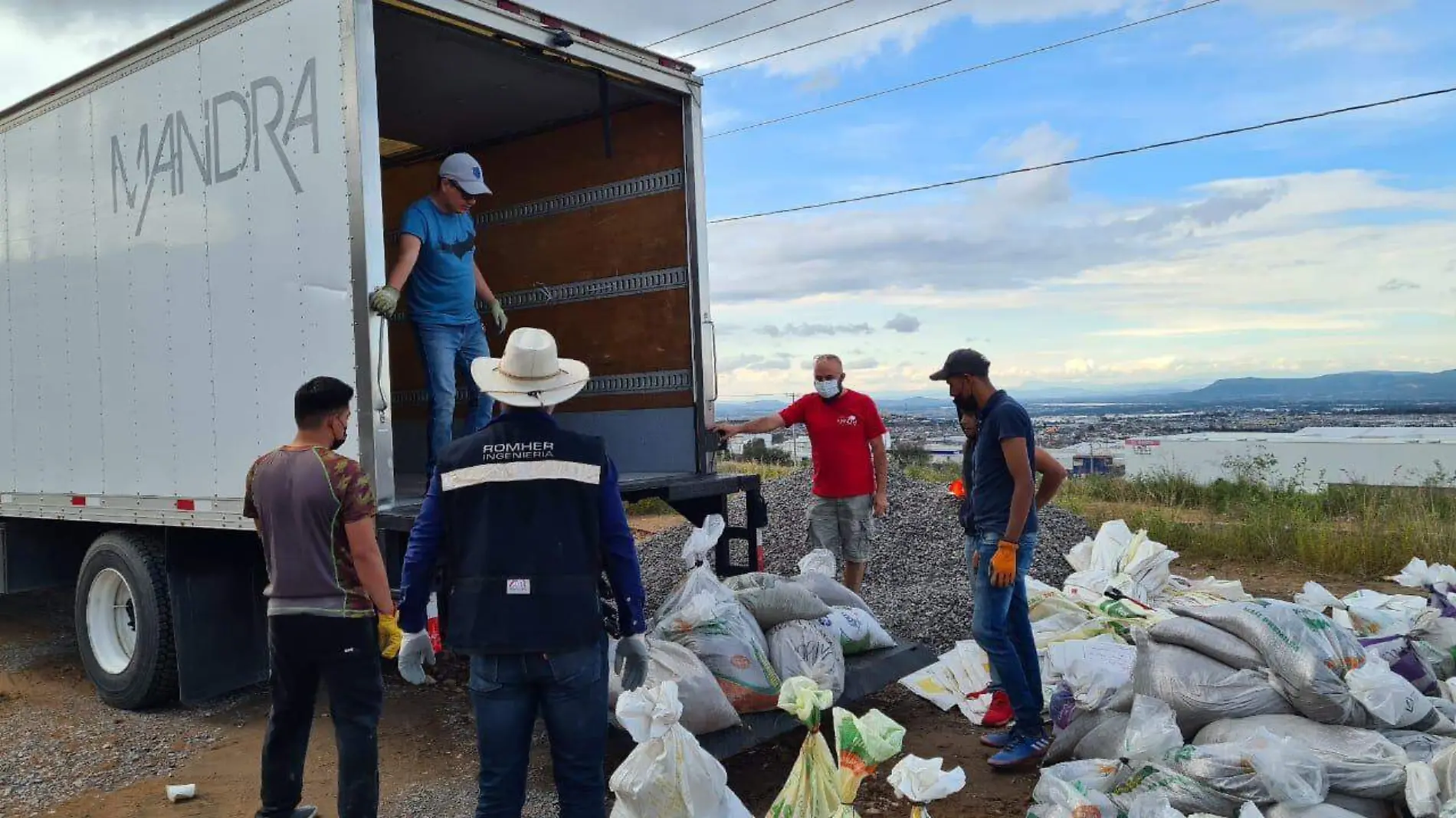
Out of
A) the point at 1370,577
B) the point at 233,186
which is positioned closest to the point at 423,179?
the point at 233,186

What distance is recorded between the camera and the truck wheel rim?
5.31 meters

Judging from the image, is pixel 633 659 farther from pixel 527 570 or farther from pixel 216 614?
pixel 216 614

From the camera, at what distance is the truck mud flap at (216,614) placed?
484 cm

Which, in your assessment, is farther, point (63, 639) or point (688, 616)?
point (63, 639)

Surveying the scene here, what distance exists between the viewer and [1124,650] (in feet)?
14.5

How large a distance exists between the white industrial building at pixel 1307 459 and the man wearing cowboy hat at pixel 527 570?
1118cm

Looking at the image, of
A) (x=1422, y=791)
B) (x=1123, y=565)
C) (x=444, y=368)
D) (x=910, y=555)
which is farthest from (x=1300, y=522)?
(x=444, y=368)

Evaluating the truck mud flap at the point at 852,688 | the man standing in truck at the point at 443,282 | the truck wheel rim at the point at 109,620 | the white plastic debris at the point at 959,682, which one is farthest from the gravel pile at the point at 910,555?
the truck wheel rim at the point at 109,620

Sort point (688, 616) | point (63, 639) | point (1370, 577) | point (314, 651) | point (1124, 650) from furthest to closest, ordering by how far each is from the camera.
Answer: point (1370, 577) → point (63, 639) → point (1124, 650) → point (688, 616) → point (314, 651)

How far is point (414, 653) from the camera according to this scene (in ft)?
9.89

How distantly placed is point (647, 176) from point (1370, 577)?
610 centimetres

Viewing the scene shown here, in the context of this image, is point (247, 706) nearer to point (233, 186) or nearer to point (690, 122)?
point (233, 186)

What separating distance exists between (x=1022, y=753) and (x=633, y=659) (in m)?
1.81

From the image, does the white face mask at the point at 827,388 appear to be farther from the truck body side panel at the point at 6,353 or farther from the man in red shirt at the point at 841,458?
the truck body side panel at the point at 6,353
